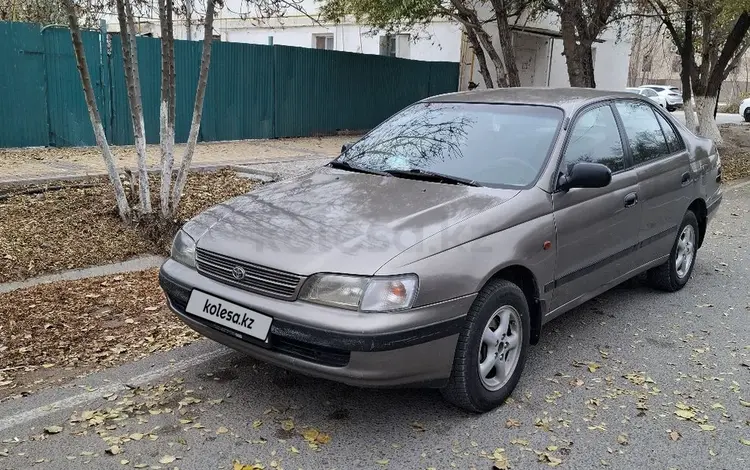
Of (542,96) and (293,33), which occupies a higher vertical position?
(293,33)

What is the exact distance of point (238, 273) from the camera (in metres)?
3.43

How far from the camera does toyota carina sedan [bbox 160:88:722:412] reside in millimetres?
3188

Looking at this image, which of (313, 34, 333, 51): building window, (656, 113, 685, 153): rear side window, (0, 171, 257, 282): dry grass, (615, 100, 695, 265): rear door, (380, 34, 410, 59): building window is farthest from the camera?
(313, 34, 333, 51): building window

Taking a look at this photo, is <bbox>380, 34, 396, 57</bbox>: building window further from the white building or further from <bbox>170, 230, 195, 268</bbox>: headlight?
<bbox>170, 230, 195, 268</bbox>: headlight

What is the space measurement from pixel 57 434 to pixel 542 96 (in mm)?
3671

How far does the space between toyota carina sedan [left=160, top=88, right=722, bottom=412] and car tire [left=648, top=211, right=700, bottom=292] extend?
0.53 metres

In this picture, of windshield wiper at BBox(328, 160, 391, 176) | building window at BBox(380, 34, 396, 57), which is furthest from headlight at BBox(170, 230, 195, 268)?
building window at BBox(380, 34, 396, 57)

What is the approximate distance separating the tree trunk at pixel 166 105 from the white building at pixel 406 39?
11829mm

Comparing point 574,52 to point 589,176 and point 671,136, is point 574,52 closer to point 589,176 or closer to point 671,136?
point 671,136

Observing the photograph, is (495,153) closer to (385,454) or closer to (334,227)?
(334,227)

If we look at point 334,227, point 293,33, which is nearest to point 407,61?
point 293,33

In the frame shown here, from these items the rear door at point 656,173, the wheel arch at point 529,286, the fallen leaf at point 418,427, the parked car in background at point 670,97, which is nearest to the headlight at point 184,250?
the fallen leaf at point 418,427

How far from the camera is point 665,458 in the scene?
10.8 ft

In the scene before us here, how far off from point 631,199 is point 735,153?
14563mm
